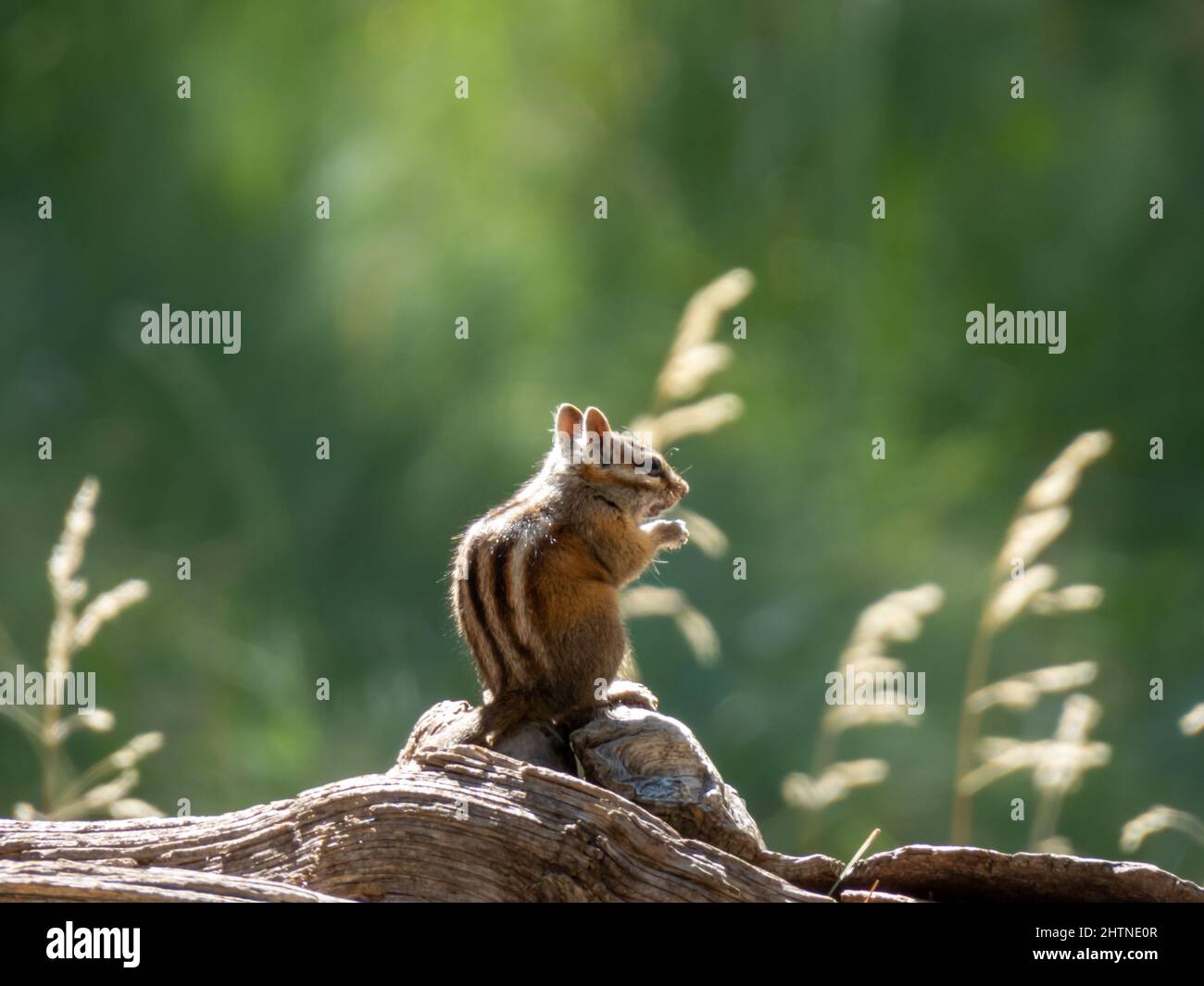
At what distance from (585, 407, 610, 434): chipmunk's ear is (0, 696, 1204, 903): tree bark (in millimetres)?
2011

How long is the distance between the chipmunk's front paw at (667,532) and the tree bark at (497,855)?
67.9 inches

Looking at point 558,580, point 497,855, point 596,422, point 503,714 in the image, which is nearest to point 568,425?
point 596,422

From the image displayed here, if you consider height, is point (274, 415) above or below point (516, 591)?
above

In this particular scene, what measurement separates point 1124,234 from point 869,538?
13.0 feet

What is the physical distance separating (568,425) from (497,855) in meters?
2.43

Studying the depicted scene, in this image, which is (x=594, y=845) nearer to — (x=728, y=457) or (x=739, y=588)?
(x=739, y=588)

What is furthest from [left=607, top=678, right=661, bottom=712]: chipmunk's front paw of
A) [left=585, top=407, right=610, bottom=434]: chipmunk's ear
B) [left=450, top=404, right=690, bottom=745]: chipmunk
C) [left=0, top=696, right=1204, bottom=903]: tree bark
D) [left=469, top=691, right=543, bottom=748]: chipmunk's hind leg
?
[left=585, top=407, right=610, bottom=434]: chipmunk's ear

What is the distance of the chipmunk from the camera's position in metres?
5.40

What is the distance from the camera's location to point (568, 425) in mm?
6309

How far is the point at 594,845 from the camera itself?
4199 mm

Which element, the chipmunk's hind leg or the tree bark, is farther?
the chipmunk's hind leg

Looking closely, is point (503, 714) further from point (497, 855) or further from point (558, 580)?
point (497, 855)

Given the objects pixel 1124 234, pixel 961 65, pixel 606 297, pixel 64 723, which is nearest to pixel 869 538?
pixel 606 297

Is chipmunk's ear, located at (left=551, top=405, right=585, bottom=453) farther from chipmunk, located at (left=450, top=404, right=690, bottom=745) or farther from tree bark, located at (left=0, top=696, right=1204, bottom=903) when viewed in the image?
tree bark, located at (left=0, top=696, right=1204, bottom=903)
